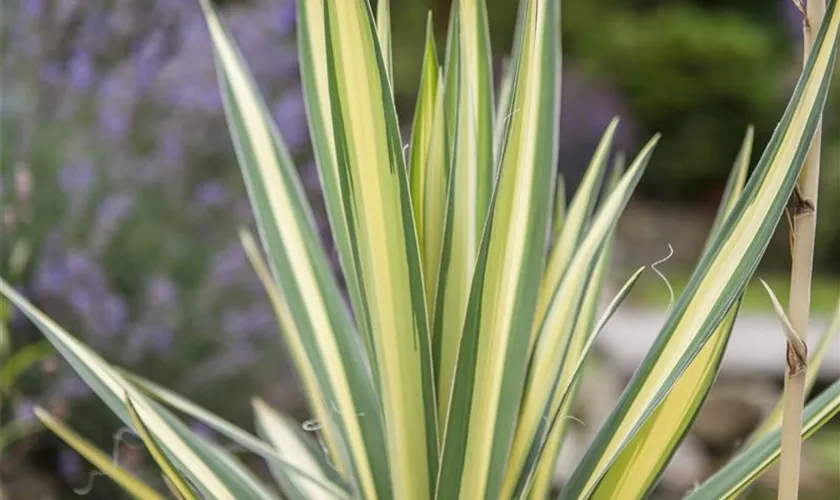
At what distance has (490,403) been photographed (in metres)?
0.67

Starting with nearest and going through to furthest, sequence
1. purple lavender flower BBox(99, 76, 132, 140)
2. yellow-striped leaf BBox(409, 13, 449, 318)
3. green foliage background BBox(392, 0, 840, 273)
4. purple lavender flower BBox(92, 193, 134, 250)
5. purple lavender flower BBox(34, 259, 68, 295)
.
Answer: yellow-striped leaf BBox(409, 13, 449, 318)
purple lavender flower BBox(34, 259, 68, 295)
purple lavender flower BBox(92, 193, 134, 250)
purple lavender flower BBox(99, 76, 132, 140)
green foliage background BBox(392, 0, 840, 273)

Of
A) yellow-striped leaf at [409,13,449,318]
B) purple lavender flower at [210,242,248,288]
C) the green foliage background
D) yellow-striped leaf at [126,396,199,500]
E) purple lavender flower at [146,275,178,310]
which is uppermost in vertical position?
yellow-striped leaf at [409,13,449,318]

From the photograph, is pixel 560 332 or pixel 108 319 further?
pixel 108 319

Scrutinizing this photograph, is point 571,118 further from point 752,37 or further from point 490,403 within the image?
point 490,403

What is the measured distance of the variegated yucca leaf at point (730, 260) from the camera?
0.59 meters

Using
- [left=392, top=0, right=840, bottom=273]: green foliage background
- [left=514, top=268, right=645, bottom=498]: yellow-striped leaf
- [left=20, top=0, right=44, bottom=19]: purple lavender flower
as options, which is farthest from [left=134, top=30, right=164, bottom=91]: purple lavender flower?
[left=392, top=0, right=840, bottom=273]: green foliage background

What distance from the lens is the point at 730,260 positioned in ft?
2.07

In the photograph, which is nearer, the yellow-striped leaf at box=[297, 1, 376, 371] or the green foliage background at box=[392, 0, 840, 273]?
the yellow-striped leaf at box=[297, 1, 376, 371]

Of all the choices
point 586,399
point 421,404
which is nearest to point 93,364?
point 421,404

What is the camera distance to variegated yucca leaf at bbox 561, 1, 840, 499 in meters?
0.59

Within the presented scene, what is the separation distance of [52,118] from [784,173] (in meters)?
1.66

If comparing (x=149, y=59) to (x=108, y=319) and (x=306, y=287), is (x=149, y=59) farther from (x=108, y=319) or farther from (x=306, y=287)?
(x=306, y=287)

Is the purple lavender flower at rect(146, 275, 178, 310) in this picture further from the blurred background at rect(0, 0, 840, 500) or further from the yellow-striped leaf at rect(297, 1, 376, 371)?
the yellow-striped leaf at rect(297, 1, 376, 371)

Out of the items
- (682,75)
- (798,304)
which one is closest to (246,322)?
(798,304)
